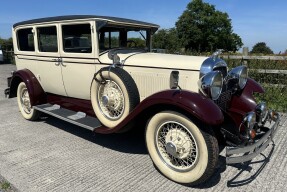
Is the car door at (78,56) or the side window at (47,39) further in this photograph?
the side window at (47,39)

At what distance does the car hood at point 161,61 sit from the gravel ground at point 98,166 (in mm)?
1234

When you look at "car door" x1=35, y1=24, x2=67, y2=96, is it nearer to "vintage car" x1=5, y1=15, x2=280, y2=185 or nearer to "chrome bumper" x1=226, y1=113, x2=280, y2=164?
"vintage car" x1=5, y1=15, x2=280, y2=185

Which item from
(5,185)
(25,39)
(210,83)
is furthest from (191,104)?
(25,39)

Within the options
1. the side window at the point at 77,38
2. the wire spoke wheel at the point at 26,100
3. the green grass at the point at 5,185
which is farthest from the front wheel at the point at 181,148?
the wire spoke wheel at the point at 26,100

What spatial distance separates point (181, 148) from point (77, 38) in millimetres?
2365

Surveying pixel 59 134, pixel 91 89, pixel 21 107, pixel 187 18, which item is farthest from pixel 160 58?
pixel 187 18

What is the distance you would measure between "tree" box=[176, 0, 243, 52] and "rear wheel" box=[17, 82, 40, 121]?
42757 millimetres

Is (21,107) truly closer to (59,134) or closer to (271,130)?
(59,134)

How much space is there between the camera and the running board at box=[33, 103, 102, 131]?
155 inches

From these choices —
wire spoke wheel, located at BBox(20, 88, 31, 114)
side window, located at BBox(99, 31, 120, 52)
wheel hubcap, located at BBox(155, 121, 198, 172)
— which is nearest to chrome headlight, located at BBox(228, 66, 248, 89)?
wheel hubcap, located at BBox(155, 121, 198, 172)

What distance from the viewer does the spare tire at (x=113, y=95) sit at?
3.58 m

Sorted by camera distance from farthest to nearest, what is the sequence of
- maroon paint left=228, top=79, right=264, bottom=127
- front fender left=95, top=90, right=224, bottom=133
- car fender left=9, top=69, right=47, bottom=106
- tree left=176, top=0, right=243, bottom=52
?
1. tree left=176, top=0, right=243, bottom=52
2. car fender left=9, top=69, right=47, bottom=106
3. maroon paint left=228, top=79, right=264, bottom=127
4. front fender left=95, top=90, right=224, bottom=133

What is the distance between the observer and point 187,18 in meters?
48.0

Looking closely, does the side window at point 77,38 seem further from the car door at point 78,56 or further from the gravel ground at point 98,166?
the gravel ground at point 98,166
